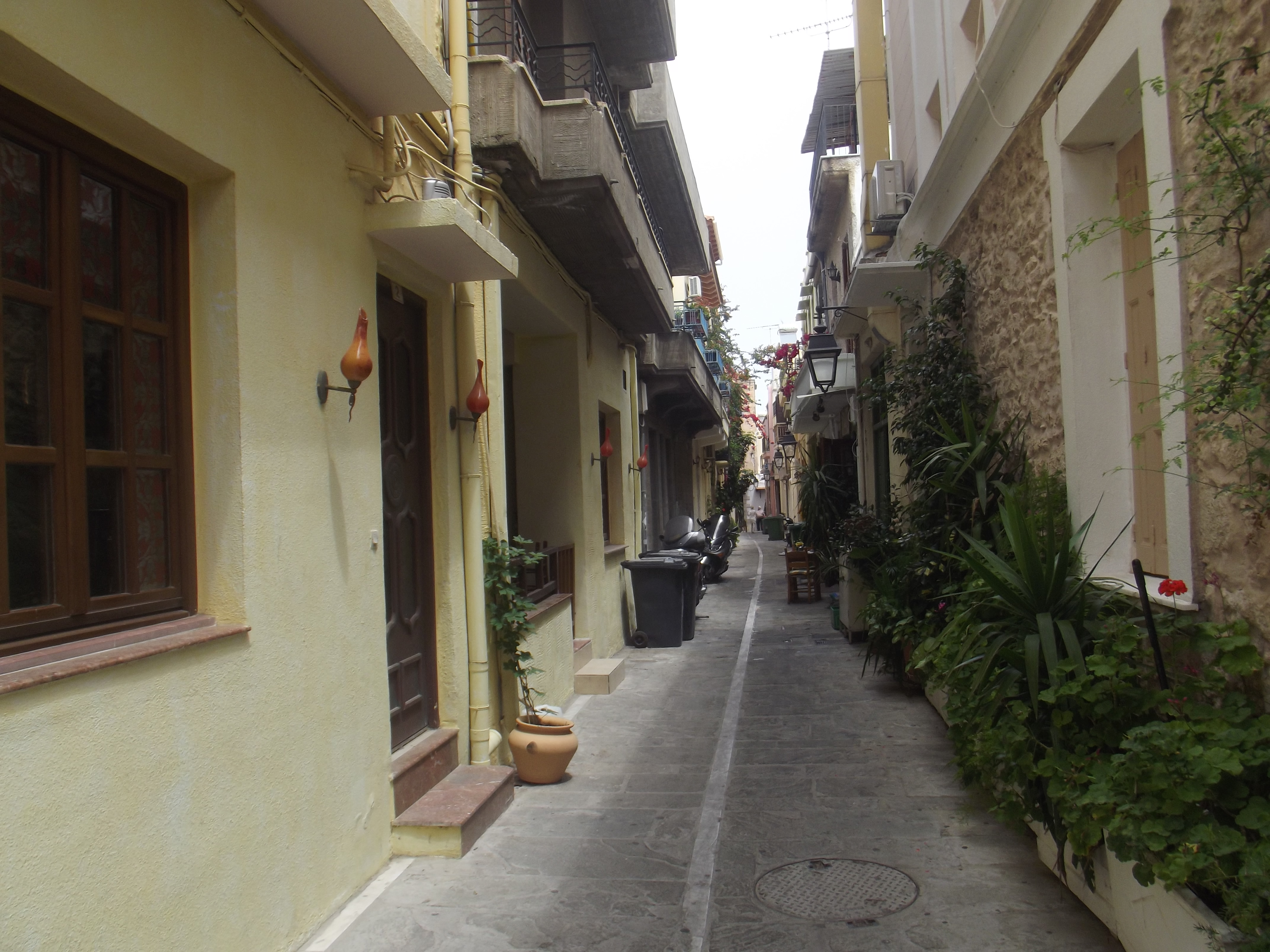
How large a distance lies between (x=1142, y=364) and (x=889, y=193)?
524cm

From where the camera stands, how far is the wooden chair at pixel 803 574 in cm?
1477

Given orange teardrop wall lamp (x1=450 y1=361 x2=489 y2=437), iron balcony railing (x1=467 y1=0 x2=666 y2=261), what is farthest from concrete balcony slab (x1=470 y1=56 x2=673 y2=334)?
orange teardrop wall lamp (x1=450 y1=361 x2=489 y2=437)

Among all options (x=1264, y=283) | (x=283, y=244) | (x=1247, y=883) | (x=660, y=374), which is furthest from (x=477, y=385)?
(x=660, y=374)

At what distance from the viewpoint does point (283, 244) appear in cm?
362

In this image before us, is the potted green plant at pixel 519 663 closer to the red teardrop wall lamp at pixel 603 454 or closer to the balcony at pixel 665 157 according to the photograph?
the red teardrop wall lamp at pixel 603 454

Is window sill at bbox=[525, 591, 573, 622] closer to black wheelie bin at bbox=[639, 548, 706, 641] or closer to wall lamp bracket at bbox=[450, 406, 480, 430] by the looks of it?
wall lamp bracket at bbox=[450, 406, 480, 430]

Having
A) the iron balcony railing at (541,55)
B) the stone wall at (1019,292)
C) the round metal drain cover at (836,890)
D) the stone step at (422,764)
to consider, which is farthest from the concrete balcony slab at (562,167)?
the round metal drain cover at (836,890)

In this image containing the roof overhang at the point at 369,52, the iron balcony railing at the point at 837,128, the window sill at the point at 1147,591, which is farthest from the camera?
the iron balcony railing at the point at 837,128

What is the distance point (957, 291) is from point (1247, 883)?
4.71 metres

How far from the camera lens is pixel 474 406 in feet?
17.9

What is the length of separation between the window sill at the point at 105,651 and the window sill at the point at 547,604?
113 inches

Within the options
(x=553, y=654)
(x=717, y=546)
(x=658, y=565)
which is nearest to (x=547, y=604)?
(x=553, y=654)

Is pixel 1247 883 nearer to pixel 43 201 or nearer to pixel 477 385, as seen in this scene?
pixel 43 201

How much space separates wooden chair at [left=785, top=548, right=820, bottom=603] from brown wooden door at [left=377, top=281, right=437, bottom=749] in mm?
10129
